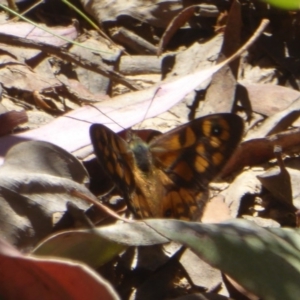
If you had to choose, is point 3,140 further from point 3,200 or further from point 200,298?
point 200,298

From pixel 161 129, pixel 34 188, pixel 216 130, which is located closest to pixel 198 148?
pixel 216 130

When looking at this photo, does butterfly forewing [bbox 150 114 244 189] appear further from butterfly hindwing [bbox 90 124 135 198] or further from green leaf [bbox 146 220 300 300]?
green leaf [bbox 146 220 300 300]

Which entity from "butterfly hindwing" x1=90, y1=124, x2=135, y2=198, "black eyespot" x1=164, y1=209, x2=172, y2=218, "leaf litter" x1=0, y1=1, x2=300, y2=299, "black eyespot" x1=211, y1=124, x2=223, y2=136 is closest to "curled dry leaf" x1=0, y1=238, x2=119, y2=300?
"leaf litter" x1=0, y1=1, x2=300, y2=299

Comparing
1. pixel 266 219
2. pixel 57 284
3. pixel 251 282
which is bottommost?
pixel 266 219

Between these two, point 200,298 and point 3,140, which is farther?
point 3,140

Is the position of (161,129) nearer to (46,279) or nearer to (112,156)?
(112,156)

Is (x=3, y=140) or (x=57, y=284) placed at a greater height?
(x=57, y=284)

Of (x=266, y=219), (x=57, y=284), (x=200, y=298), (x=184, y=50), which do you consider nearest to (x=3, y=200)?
(x=57, y=284)
